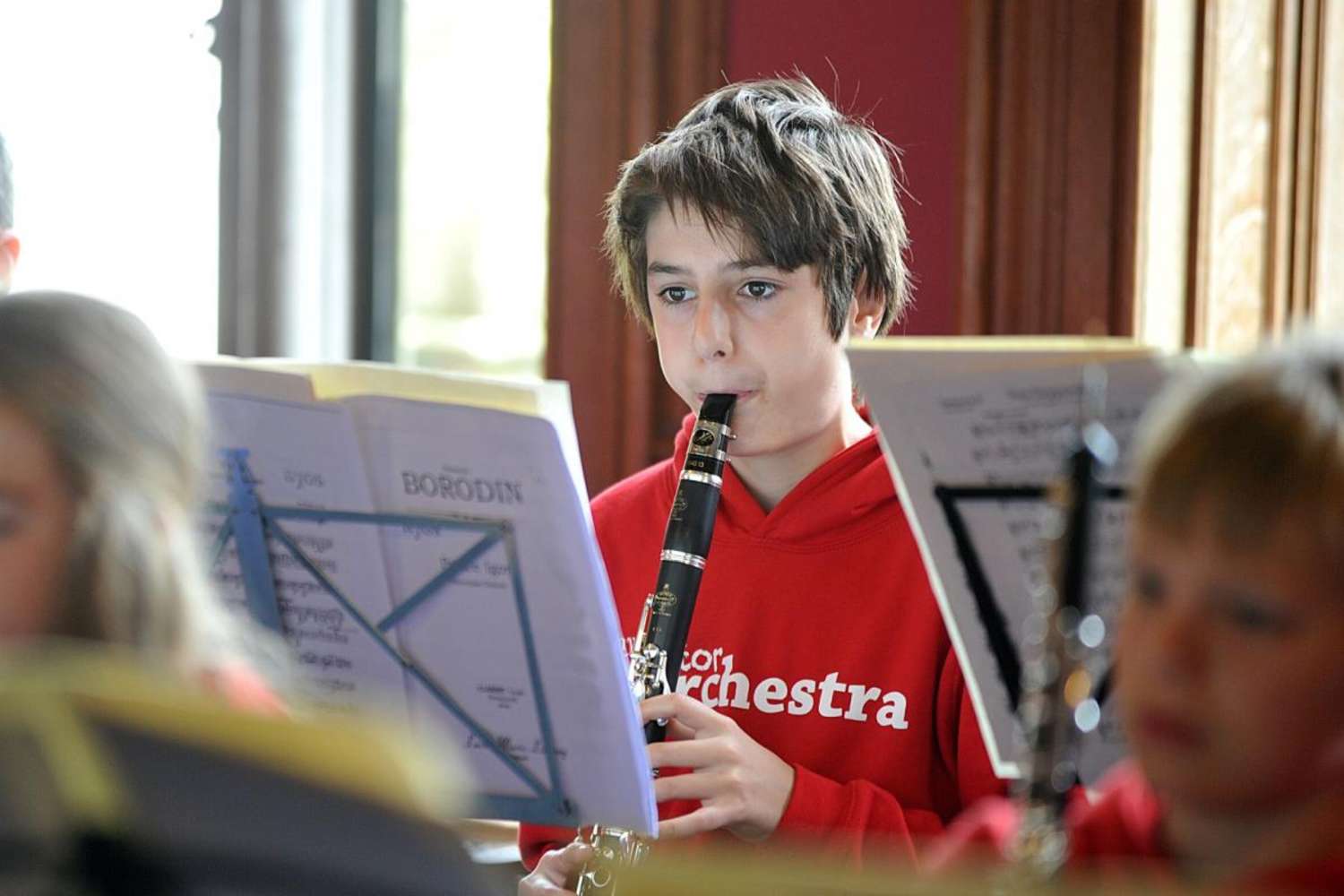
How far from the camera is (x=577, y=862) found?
1.46 metres

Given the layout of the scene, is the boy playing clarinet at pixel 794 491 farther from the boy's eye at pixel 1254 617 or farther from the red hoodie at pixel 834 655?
the boy's eye at pixel 1254 617

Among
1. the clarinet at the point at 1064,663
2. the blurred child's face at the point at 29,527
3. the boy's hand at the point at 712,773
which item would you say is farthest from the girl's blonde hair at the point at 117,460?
the clarinet at the point at 1064,663

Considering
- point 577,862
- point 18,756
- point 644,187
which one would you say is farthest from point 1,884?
point 644,187

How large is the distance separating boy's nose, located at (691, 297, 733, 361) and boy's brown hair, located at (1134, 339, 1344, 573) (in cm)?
73

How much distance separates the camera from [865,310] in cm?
176

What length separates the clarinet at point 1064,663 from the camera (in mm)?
951

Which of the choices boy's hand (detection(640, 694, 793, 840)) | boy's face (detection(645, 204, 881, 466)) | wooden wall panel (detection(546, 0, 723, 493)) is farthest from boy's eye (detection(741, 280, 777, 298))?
wooden wall panel (detection(546, 0, 723, 493))

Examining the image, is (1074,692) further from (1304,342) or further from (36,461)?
(36,461)

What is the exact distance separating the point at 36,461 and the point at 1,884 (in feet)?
1.70

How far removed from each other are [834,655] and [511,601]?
1.41 ft

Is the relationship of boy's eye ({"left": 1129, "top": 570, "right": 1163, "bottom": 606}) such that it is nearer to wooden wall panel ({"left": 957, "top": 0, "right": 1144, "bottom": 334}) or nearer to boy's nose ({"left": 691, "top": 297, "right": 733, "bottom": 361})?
boy's nose ({"left": 691, "top": 297, "right": 733, "bottom": 361})

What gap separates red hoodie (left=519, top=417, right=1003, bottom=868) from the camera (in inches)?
59.9

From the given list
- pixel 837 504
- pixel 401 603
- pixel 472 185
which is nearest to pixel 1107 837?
pixel 401 603

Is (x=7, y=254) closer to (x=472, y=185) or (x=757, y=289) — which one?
(x=757, y=289)
